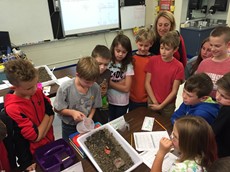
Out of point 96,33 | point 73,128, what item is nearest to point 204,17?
point 96,33

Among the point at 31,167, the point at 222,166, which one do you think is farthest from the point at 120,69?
the point at 222,166

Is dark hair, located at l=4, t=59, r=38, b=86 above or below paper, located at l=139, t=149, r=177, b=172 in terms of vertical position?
above

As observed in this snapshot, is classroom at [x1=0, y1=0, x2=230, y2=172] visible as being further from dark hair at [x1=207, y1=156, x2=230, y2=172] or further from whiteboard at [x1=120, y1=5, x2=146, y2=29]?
dark hair at [x1=207, y1=156, x2=230, y2=172]

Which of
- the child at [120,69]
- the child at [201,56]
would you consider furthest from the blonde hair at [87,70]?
Answer: the child at [201,56]

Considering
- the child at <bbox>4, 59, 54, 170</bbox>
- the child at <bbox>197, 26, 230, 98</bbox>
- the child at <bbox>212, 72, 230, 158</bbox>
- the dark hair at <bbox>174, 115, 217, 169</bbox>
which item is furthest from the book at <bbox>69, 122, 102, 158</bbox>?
the child at <bbox>197, 26, 230, 98</bbox>

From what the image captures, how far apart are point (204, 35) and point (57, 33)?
3.53 meters

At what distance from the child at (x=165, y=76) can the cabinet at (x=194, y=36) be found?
133 inches

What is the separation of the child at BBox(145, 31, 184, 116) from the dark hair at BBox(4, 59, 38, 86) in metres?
1.08

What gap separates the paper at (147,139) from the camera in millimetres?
1239

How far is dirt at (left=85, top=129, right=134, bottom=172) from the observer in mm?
1067

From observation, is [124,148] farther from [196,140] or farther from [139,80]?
[139,80]

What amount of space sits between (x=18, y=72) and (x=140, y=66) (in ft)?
3.69

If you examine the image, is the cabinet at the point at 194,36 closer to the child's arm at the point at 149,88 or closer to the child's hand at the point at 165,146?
the child's arm at the point at 149,88

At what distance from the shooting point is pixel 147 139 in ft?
4.27
